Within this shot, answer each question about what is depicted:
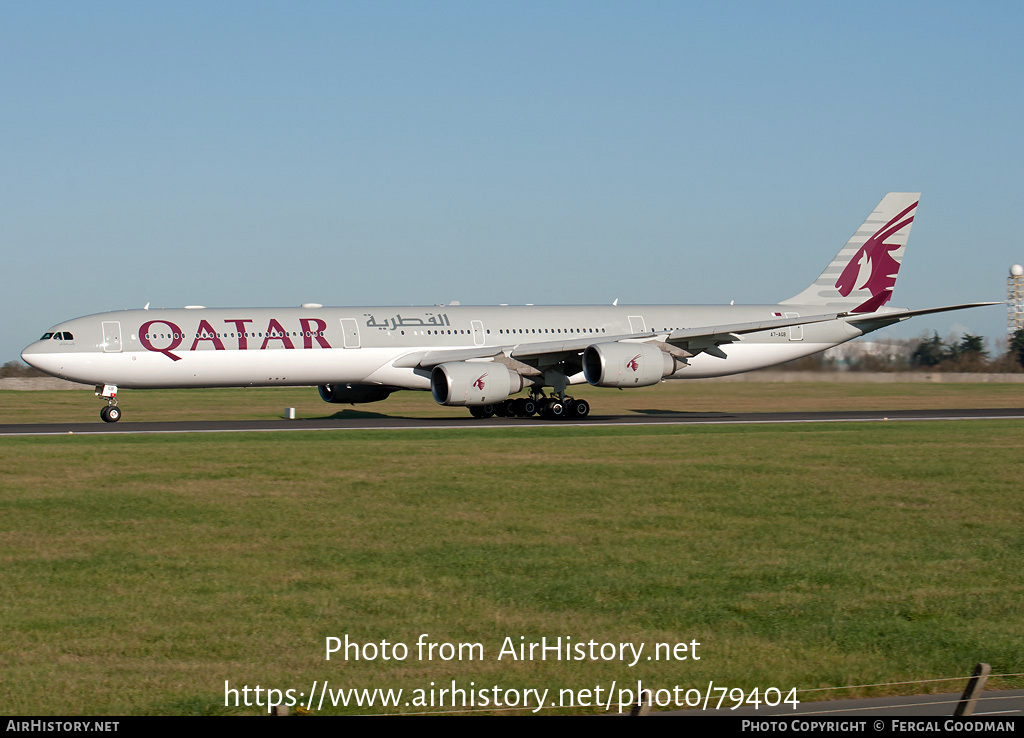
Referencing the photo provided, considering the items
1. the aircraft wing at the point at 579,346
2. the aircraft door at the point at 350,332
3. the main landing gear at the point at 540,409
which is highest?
the aircraft door at the point at 350,332

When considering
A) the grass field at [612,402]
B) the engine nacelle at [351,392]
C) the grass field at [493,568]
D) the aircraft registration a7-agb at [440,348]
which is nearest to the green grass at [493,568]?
the grass field at [493,568]

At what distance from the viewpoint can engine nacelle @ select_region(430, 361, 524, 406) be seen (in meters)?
35.4

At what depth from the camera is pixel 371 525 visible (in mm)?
16406

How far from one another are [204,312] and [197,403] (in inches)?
703

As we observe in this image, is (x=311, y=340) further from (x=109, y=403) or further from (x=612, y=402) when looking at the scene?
(x=612, y=402)

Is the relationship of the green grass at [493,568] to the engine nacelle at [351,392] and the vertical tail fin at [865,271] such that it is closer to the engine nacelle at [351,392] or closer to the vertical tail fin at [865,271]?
the engine nacelle at [351,392]

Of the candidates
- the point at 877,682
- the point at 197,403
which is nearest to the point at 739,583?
the point at 877,682

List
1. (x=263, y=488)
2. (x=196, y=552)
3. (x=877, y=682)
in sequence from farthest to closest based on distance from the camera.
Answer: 1. (x=263, y=488)
2. (x=196, y=552)
3. (x=877, y=682)

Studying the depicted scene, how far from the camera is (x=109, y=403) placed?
37656 millimetres

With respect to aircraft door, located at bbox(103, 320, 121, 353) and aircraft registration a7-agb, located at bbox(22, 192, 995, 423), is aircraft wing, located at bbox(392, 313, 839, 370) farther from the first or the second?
aircraft door, located at bbox(103, 320, 121, 353)

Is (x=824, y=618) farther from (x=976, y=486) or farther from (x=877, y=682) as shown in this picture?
(x=976, y=486)

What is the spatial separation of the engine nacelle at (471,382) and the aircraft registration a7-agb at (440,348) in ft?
0.14

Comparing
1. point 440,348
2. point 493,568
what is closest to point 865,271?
point 440,348

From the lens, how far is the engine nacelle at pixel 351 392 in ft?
135
